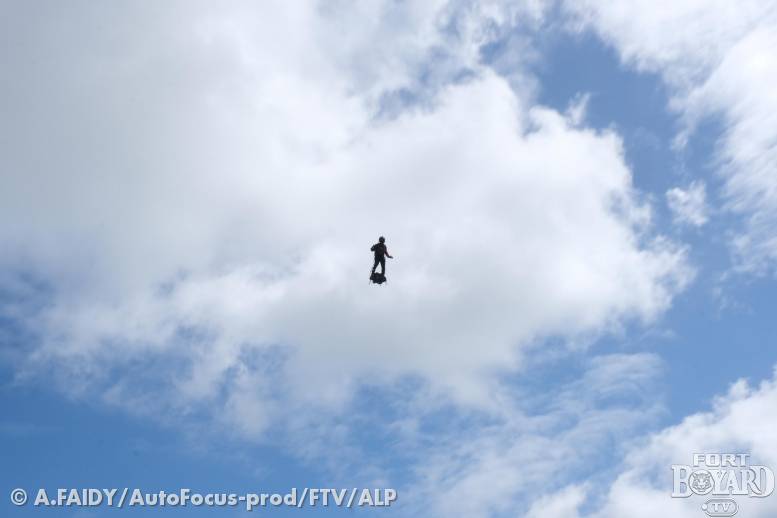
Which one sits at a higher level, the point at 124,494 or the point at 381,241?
the point at 381,241

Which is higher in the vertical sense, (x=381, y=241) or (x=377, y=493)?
(x=381, y=241)

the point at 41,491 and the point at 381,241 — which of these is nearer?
the point at 381,241

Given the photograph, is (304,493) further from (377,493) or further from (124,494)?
(124,494)

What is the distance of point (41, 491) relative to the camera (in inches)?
2795

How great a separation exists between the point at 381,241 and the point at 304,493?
23650 mm

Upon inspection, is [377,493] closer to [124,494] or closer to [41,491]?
[124,494]

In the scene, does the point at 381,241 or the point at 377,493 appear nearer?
the point at 381,241

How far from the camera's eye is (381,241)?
6091 centimetres

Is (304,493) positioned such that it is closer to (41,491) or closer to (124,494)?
(124,494)

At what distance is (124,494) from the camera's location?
230 ft

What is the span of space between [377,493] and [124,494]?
1863cm

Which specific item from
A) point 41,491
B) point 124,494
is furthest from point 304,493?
point 41,491

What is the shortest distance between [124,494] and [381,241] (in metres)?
27.8

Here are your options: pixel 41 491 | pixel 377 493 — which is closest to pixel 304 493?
pixel 377 493
